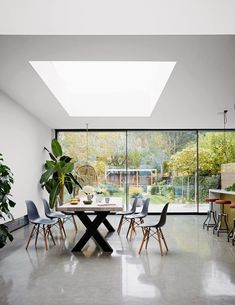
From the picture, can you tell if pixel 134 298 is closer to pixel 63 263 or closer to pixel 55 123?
pixel 63 263

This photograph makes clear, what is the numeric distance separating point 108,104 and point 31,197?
3.06 meters

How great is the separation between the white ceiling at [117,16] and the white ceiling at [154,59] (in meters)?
0.86

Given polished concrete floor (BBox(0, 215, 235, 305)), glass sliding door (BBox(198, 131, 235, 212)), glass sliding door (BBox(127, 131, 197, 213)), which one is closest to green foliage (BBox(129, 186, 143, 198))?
glass sliding door (BBox(127, 131, 197, 213))

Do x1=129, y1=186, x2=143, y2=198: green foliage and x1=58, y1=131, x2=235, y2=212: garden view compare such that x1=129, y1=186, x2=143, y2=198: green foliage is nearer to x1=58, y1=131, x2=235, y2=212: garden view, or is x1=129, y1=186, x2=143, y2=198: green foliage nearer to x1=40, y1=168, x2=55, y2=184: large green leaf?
x1=58, y1=131, x2=235, y2=212: garden view

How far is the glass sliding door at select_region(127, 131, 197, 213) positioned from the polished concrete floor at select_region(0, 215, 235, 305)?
445cm

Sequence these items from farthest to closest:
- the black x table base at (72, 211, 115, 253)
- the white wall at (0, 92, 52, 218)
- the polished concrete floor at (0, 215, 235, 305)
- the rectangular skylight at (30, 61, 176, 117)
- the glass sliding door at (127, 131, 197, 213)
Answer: the glass sliding door at (127, 131, 197, 213)
the white wall at (0, 92, 52, 218)
the rectangular skylight at (30, 61, 176, 117)
the black x table base at (72, 211, 115, 253)
the polished concrete floor at (0, 215, 235, 305)

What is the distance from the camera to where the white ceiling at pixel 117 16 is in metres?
2.58

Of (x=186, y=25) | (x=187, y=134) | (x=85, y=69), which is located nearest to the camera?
(x=186, y=25)

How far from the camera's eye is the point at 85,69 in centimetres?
671

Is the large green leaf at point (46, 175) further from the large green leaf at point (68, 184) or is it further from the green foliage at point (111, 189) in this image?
the green foliage at point (111, 189)

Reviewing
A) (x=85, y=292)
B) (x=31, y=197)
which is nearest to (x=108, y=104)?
(x=31, y=197)

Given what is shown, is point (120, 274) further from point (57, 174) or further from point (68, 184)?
point (57, 174)

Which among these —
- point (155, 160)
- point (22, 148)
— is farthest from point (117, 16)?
point (155, 160)

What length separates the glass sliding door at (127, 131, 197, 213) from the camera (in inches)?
428
